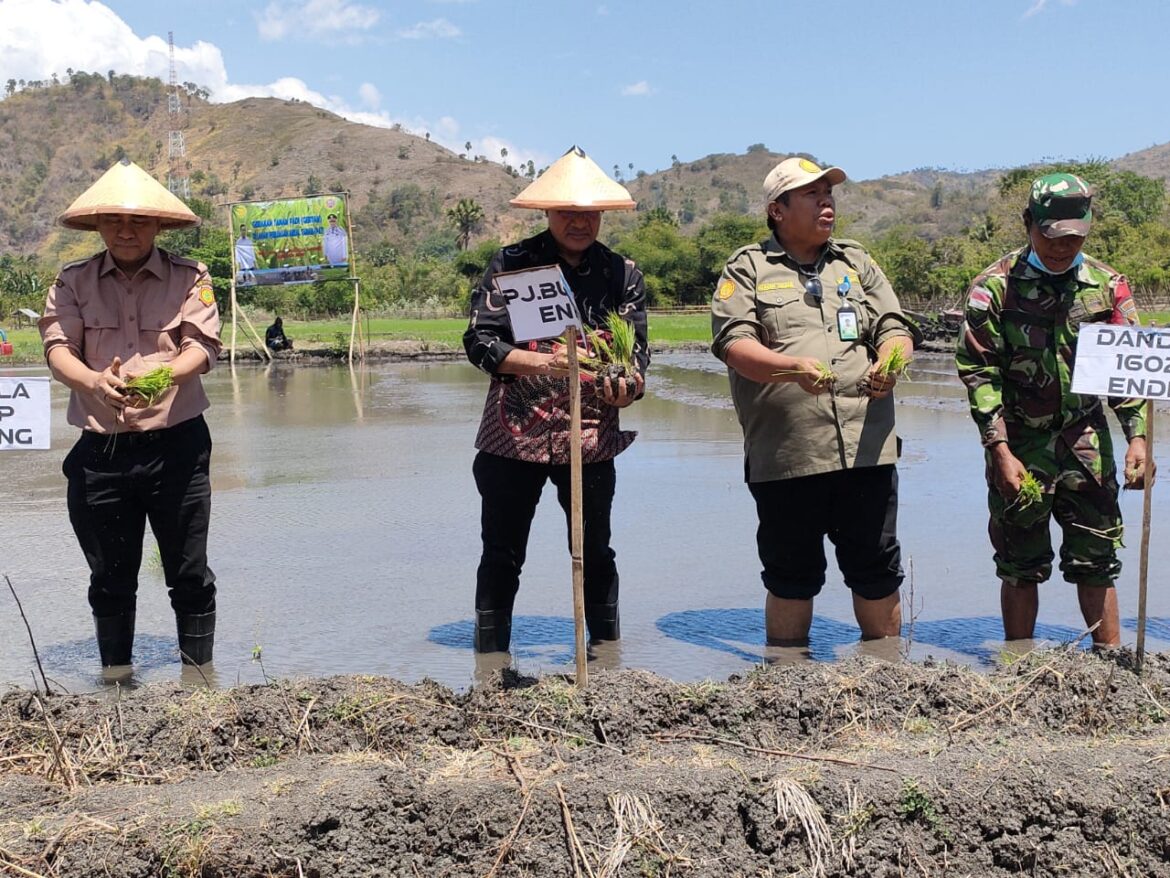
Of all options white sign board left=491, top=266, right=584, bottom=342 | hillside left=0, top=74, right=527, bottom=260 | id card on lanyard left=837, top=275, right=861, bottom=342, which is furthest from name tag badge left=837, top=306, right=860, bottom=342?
hillside left=0, top=74, right=527, bottom=260

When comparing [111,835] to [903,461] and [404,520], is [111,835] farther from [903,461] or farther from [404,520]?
[903,461]

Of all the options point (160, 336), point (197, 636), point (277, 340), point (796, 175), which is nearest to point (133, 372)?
point (160, 336)

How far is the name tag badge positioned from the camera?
4848mm

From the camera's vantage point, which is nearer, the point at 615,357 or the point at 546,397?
the point at 615,357

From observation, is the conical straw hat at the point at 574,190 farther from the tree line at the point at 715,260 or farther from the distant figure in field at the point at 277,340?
the tree line at the point at 715,260

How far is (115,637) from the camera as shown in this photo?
499 centimetres

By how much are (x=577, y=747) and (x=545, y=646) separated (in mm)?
1766

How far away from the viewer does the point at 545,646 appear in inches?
216

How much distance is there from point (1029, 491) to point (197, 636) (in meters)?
3.26

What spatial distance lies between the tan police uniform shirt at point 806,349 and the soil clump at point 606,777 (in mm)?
985

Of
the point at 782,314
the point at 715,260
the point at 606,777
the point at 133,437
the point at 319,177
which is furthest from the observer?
the point at 319,177

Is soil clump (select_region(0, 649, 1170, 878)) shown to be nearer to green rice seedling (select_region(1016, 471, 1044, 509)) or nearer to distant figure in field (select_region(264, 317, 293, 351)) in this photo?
green rice seedling (select_region(1016, 471, 1044, 509))

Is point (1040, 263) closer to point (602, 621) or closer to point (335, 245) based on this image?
point (602, 621)

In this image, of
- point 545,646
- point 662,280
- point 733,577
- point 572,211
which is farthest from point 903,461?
point 662,280
